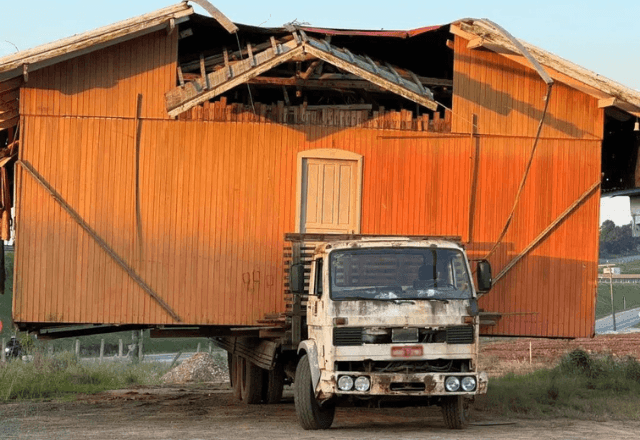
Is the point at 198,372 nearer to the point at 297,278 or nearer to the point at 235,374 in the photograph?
the point at 235,374

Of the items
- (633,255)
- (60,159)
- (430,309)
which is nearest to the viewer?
(430,309)

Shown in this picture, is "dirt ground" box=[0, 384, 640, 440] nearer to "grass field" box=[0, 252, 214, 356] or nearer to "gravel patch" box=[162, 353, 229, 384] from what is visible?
"gravel patch" box=[162, 353, 229, 384]

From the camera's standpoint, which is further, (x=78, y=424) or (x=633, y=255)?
(x=633, y=255)

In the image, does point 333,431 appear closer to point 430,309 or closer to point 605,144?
point 430,309

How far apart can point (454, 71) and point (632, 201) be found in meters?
5.76

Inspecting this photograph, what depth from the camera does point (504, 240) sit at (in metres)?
19.5

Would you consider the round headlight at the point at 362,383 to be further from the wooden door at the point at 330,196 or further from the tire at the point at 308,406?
the wooden door at the point at 330,196

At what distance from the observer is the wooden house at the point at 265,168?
18.5 m

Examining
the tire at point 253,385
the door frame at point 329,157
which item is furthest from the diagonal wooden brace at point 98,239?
the door frame at point 329,157

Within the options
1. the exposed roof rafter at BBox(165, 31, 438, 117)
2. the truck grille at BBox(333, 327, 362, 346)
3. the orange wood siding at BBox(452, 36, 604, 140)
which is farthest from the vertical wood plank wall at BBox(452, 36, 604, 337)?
the truck grille at BBox(333, 327, 362, 346)

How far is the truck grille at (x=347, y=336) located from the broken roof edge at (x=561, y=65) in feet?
22.6

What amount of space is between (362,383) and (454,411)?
160 centimetres

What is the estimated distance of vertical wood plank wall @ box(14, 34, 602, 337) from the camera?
61.0ft

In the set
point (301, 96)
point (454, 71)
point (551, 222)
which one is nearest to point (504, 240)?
point (551, 222)
